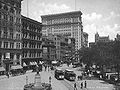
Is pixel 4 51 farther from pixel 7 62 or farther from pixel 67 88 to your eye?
pixel 67 88

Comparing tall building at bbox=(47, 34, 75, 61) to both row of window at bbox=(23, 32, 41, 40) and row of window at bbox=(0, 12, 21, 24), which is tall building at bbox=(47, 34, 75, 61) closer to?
row of window at bbox=(23, 32, 41, 40)

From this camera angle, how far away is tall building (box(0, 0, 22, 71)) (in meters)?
55.0

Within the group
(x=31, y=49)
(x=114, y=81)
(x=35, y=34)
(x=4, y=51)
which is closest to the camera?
(x=114, y=81)

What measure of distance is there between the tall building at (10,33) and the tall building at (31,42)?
330cm

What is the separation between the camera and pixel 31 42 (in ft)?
235

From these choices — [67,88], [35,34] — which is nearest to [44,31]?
[35,34]

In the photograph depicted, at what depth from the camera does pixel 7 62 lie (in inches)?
2201

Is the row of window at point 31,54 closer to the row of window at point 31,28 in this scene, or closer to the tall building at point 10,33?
the tall building at point 10,33

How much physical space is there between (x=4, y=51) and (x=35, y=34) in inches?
859

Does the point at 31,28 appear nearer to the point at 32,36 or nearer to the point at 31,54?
the point at 32,36

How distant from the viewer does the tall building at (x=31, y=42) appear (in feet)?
218

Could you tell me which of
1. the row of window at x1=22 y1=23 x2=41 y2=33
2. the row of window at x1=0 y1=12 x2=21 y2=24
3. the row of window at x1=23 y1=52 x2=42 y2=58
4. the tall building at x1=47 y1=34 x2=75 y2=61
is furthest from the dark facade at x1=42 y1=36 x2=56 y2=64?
the row of window at x1=0 y1=12 x2=21 y2=24

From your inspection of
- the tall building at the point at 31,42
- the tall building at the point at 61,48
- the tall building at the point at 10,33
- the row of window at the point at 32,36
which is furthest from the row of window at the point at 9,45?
the tall building at the point at 61,48

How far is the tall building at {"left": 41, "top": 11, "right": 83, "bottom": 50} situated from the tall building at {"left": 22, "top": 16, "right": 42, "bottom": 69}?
9576 centimetres
